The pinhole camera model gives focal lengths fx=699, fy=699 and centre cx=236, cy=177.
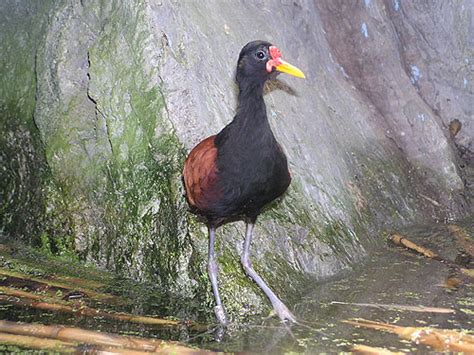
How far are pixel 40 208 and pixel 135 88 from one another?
1.27m

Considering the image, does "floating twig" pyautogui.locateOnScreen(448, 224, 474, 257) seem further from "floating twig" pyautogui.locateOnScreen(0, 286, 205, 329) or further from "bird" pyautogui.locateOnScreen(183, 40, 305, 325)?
"floating twig" pyautogui.locateOnScreen(0, 286, 205, 329)

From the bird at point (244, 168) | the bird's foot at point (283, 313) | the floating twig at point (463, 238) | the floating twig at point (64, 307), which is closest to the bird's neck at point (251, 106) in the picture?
the bird at point (244, 168)

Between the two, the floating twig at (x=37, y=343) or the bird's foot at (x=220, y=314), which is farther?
the bird's foot at (x=220, y=314)

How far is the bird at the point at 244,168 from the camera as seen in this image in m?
4.10

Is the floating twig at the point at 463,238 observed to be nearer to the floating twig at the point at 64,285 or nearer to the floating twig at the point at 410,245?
the floating twig at the point at 410,245

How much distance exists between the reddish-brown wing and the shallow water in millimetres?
725

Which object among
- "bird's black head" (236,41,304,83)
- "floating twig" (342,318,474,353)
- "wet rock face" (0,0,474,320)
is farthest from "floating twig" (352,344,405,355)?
"bird's black head" (236,41,304,83)

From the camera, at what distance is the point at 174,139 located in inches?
193

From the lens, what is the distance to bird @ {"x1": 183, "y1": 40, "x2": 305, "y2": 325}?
13.4 ft

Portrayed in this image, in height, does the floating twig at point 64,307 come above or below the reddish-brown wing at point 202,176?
below

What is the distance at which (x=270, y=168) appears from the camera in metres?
4.14

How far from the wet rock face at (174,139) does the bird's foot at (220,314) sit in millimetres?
146

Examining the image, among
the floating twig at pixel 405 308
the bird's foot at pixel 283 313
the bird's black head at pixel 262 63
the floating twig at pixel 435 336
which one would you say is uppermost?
the bird's black head at pixel 262 63

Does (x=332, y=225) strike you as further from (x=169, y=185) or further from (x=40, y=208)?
(x=40, y=208)
